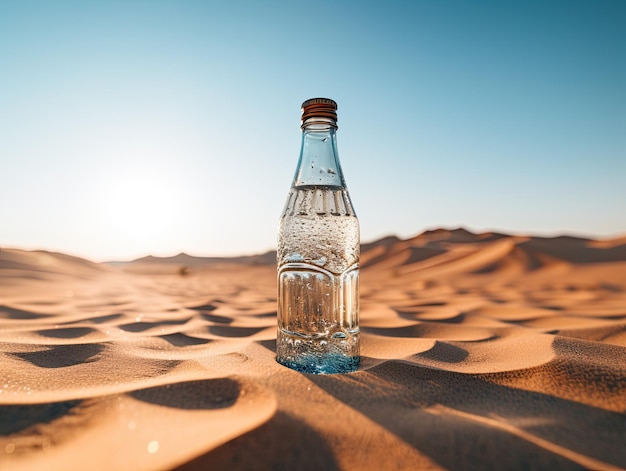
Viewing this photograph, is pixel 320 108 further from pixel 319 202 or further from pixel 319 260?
pixel 319 260

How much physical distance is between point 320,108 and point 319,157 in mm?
169

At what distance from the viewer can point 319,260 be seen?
135cm

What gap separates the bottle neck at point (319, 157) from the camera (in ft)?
4.64

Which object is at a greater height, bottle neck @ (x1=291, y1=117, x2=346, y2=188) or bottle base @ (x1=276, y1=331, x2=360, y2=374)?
bottle neck @ (x1=291, y1=117, x2=346, y2=188)

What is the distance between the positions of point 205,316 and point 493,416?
6.55 feet

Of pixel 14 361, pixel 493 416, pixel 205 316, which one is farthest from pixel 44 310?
pixel 493 416

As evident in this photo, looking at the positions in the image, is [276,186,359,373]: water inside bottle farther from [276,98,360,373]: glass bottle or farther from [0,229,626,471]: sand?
[0,229,626,471]: sand

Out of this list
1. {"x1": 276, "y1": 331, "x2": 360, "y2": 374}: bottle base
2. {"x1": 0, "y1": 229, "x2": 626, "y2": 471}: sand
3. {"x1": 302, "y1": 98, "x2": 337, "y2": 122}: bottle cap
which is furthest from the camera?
{"x1": 302, "y1": 98, "x2": 337, "y2": 122}: bottle cap

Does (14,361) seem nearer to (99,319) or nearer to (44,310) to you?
(99,319)

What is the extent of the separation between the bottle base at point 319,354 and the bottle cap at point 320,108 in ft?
2.49

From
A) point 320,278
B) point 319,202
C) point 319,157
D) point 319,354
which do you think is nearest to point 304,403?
point 319,354

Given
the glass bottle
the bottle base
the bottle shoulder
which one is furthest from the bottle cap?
the bottle base

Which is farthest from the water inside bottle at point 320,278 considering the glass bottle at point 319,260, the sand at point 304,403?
the sand at point 304,403

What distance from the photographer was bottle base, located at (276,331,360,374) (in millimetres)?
1248
